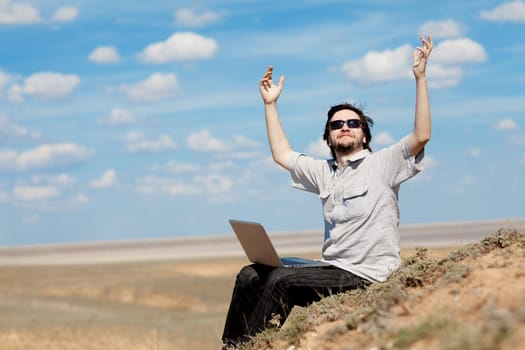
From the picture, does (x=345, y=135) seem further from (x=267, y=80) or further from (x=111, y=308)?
(x=111, y=308)

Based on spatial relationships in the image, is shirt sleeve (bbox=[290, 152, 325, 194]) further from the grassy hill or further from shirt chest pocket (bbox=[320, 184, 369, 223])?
the grassy hill

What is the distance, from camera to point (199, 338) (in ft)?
59.8

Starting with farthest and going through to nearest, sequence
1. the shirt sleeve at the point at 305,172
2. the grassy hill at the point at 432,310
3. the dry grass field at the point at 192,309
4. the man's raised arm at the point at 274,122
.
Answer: the man's raised arm at the point at 274,122 < the shirt sleeve at the point at 305,172 < the dry grass field at the point at 192,309 < the grassy hill at the point at 432,310

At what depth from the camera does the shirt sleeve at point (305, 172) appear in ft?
23.8

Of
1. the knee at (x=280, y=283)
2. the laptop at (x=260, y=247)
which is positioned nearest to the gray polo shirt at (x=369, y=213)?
the laptop at (x=260, y=247)

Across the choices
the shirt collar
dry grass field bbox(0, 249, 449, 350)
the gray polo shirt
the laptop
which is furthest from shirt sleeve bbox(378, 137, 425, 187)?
dry grass field bbox(0, 249, 449, 350)

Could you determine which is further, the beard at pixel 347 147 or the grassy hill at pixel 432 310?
the beard at pixel 347 147

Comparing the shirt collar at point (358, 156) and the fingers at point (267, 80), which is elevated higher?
the fingers at point (267, 80)

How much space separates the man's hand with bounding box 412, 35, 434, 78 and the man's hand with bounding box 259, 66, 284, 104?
5.16 ft

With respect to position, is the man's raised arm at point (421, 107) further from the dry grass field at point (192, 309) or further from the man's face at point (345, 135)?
→ the dry grass field at point (192, 309)

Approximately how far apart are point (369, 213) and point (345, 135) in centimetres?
70

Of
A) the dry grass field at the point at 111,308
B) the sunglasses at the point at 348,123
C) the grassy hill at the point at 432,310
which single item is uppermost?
the sunglasses at the point at 348,123

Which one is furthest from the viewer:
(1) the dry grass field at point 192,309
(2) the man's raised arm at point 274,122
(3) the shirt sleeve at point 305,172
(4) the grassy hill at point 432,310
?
(2) the man's raised arm at point 274,122

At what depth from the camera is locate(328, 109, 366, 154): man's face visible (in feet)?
23.0
